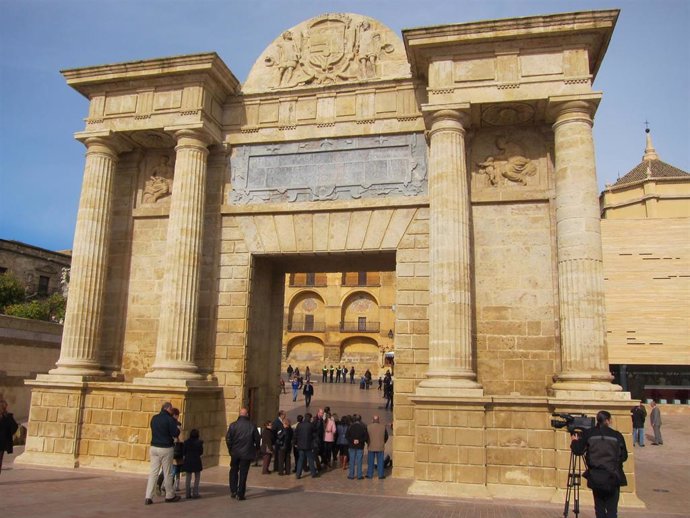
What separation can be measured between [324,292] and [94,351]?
138 ft

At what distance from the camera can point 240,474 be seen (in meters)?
9.20

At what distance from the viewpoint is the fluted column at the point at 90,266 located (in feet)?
42.4

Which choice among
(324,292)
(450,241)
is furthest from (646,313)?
(324,292)

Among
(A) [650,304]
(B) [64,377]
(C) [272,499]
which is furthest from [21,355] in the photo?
(A) [650,304]

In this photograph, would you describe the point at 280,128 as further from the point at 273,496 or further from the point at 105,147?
the point at 273,496

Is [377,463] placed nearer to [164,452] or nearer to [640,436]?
[164,452]

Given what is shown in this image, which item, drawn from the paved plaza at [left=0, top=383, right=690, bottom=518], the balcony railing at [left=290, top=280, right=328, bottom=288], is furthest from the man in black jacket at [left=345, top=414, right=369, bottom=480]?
the balcony railing at [left=290, top=280, right=328, bottom=288]

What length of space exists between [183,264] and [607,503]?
367 inches

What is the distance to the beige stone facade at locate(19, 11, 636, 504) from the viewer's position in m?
10.7

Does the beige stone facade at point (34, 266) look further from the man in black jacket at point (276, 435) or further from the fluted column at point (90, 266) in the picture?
the man in black jacket at point (276, 435)

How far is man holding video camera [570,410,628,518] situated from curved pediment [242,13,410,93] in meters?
9.31

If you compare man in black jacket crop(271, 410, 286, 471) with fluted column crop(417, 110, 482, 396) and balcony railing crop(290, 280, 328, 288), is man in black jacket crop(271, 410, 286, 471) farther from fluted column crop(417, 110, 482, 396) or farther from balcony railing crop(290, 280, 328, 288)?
balcony railing crop(290, 280, 328, 288)

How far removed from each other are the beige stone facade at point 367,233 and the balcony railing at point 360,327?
38452 mm

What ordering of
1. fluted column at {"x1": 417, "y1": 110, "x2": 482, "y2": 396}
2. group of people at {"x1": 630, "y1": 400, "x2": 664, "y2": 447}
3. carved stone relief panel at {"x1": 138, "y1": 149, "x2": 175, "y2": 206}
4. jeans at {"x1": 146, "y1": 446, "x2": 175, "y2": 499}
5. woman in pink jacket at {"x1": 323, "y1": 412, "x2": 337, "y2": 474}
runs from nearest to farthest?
1. jeans at {"x1": 146, "y1": 446, "x2": 175, "y2": 499}
2. fluted column at {"x1": 417, "y1": 110, "x2": 482, "y2": 396}
3. woman in pink jacket at {"x1": 323, "y1": 412, "x2": 337, "y2": 474}
4. carved stone relief panel at {"x1": 138, "y1": 149, "x2": 175, "y2": 206}
5. group of people at {"x1": 630, "y1": 400, "x2": 664, "y2": 447}
